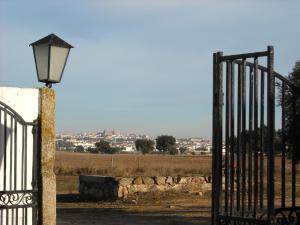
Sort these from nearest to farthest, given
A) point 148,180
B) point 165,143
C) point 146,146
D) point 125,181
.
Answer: point 125,181, point 148,180, point 165,143, point 146,146

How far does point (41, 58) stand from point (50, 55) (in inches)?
6.4

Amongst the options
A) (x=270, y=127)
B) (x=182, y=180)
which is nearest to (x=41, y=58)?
(x=270, y=127)

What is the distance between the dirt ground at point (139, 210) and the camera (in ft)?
57.3

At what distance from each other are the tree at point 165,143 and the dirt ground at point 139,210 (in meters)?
77.6

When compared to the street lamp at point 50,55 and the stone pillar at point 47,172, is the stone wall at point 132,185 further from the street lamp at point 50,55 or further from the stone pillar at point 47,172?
the street lamp at point 50,55

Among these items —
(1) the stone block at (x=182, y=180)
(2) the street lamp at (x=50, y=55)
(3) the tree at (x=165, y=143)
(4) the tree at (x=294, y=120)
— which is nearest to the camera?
(4) the tree at (x=294, y=120)

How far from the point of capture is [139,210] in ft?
67.8

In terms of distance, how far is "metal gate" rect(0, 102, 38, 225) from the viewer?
9.62 m

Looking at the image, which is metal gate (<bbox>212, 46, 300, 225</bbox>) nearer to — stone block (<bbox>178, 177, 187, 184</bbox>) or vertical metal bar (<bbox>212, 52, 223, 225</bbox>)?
vertical metal bar (<bbox>212, 52, 223, 225</bbox>)

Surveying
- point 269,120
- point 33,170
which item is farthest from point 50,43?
point 269,120

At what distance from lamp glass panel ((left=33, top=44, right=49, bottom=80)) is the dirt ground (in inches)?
329

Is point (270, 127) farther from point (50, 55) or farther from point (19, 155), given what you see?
point (19, 155)

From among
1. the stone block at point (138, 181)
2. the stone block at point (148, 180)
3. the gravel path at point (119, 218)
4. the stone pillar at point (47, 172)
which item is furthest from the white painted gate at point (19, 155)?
the stone block at point (148, 180)

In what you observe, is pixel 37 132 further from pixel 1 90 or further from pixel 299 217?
pixel 299 217
